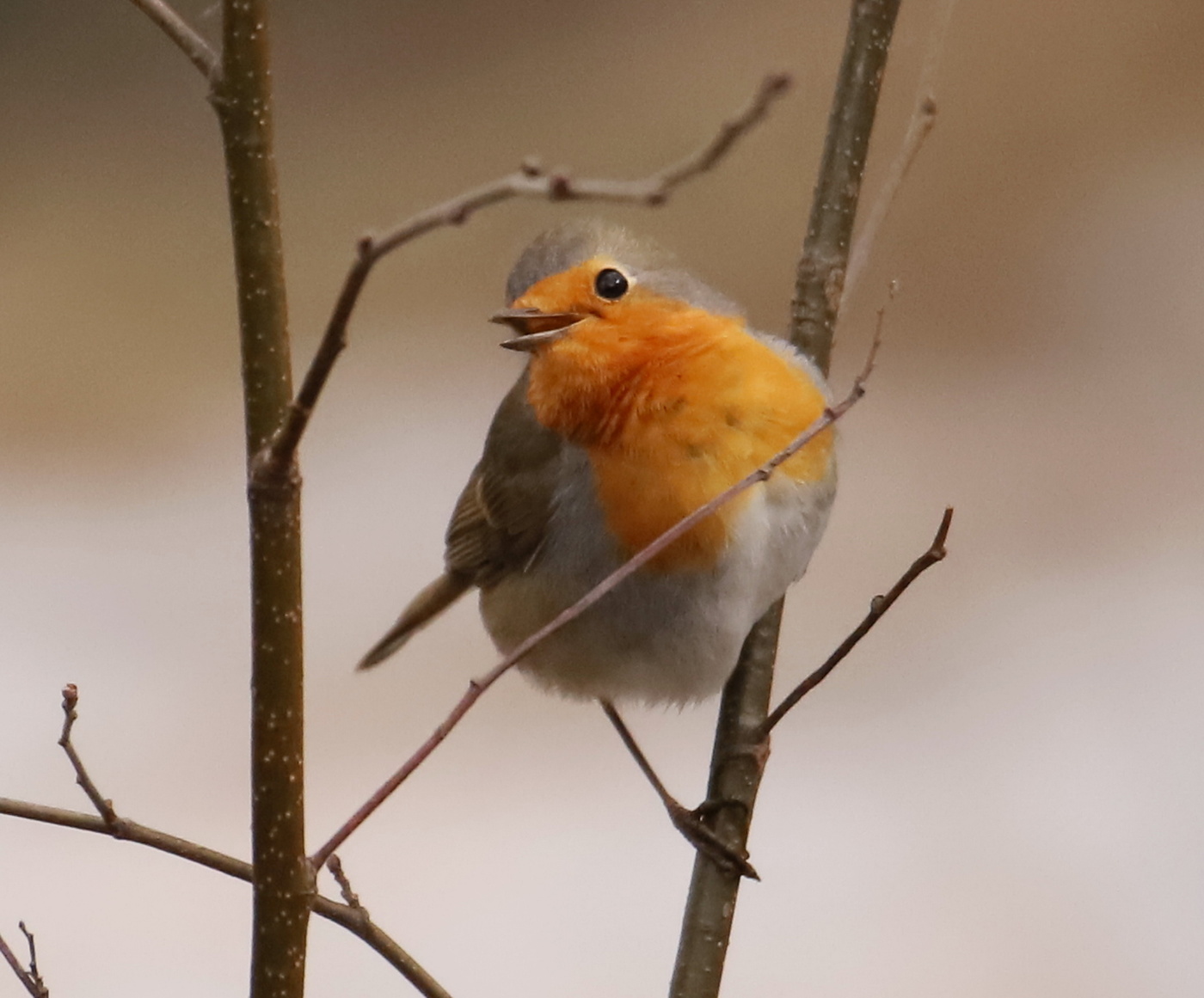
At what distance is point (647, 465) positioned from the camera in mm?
1641

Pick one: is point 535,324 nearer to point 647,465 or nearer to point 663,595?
point 647,465

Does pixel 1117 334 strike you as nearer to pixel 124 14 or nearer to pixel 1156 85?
pixel 1156 85

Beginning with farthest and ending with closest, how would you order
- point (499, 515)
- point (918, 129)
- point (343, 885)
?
point (499, 515) < point (918, 129) < point (343, 885)

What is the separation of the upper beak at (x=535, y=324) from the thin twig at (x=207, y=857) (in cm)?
69

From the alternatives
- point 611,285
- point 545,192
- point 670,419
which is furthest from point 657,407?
point 545,192

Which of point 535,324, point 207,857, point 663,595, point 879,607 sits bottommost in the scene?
point 207,857

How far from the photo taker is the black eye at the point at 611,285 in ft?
5.43

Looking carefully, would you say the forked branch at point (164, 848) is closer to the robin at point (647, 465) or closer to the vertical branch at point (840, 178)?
the robin at point (647, 465)

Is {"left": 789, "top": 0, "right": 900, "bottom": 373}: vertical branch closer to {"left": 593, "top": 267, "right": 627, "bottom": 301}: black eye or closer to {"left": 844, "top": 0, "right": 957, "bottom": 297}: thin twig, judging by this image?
{"left": 844, "top": 0, "right": 957, "bottom": 297}: thin twig

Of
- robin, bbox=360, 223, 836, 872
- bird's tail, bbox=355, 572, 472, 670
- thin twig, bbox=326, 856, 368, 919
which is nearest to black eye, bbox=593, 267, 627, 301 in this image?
robin, bbox=360, 223, 836, 872

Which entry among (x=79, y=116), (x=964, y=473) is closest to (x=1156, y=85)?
(x=964, y=473)

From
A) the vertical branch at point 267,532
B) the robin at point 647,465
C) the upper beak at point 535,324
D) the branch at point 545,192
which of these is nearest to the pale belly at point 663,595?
the robin at point 647,465

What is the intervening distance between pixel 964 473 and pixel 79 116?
135 inches

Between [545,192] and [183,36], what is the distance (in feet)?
1.06
